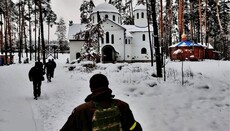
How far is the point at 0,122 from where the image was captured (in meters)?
7.76

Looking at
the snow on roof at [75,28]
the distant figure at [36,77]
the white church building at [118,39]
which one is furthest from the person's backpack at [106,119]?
the snow on roof at [75,28]

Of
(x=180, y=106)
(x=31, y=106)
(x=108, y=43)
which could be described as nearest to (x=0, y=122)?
(x=31, y=106)

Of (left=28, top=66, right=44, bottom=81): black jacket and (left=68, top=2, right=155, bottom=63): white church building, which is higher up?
(left=68, top=2, right=155, bottom=63): white church building

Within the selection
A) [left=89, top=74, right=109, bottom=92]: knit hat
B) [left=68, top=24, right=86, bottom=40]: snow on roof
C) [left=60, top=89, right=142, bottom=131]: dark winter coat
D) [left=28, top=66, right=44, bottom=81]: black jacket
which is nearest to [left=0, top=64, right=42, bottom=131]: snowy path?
[left=28, top=66, right=44, bottom=81]: black jacket

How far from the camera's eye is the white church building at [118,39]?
46938mm

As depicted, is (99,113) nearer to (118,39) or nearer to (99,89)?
(99,89)

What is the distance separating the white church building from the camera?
46.9m

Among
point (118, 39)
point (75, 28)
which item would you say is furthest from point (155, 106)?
point (75, 28)

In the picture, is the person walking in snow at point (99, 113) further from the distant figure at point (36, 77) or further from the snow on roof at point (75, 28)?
the snow on roof at point (75, 28)

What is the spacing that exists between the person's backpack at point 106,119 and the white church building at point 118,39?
41.9 meters

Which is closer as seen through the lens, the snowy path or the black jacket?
the snowy path

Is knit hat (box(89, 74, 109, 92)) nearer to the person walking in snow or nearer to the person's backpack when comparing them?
the person walking in snow

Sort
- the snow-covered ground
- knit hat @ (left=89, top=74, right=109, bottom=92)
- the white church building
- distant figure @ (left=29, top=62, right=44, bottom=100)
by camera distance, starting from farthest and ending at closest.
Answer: the white church building → distant figure @ (left=29, top=62, right=44, bottom=100) → the snow-covered ground → knit hat @ (left=89, top=74, right=109, bottom=92)

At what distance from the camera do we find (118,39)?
47.4 meters
